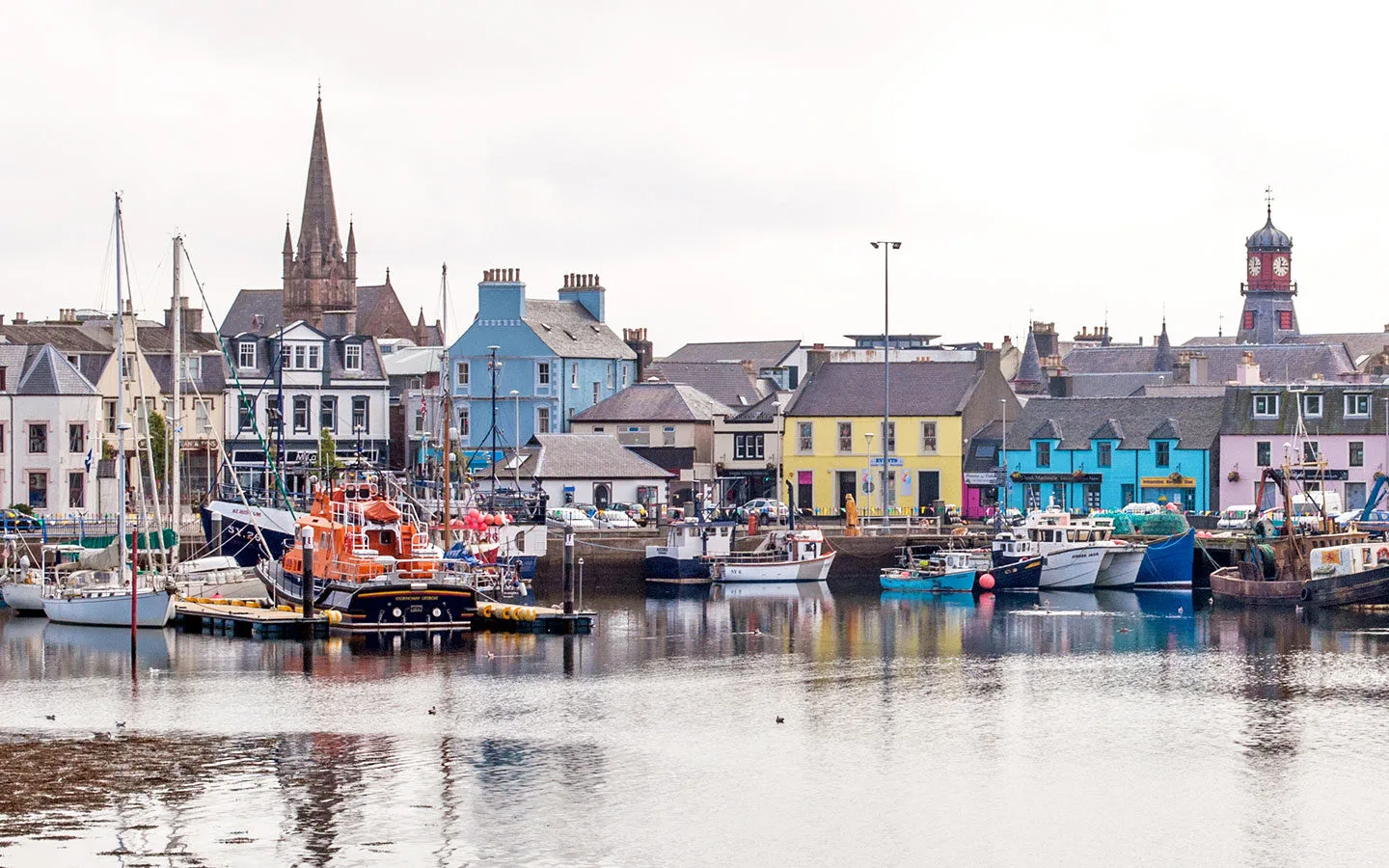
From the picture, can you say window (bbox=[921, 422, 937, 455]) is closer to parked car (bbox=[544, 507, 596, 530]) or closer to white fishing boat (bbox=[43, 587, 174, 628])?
parked car (bbox=[544, 507, 596, 530])

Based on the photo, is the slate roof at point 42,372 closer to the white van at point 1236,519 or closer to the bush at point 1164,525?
the bush at point 1164,525

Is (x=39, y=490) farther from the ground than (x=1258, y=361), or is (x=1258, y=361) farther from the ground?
(x=1258, y=361)

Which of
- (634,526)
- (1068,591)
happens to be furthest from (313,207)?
(1068,591)

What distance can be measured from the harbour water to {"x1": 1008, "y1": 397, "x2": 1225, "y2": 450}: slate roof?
1128 inches

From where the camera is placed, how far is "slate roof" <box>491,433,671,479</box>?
89250 mm

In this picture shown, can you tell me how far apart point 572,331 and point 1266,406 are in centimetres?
3347

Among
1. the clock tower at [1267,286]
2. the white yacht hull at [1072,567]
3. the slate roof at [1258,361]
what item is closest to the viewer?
the white yacht hull at [1072,567]

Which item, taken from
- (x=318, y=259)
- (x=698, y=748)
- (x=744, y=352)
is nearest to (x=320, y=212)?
(x=318, y=259)

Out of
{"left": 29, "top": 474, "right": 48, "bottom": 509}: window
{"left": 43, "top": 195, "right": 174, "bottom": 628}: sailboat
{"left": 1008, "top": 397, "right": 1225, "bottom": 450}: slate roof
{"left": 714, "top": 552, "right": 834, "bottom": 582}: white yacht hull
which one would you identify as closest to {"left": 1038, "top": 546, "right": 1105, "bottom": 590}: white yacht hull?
{"left": 714, "top": 552, "right": 834, "bottom": 582}: white yacht hull

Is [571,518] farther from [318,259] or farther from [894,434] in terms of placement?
[318,259]

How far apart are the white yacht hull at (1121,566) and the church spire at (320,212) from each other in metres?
90.9

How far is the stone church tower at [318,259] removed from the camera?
506 feet

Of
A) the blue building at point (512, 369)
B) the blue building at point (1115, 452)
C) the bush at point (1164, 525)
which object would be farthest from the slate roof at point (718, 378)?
the bush at point (1164, 525)

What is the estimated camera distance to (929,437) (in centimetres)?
9300
